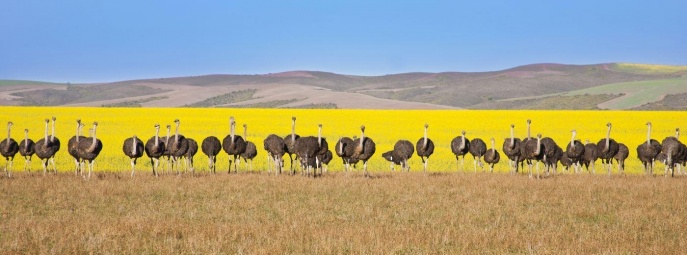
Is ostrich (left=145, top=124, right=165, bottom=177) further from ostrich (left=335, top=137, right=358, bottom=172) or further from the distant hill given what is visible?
the distant hill

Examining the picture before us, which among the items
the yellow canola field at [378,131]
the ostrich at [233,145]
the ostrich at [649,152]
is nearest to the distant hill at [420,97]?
the yellow canola field at [378,131]

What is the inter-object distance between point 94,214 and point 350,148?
12.3 metres

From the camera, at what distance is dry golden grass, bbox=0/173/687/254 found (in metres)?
12.1

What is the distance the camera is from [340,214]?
16.0 metres

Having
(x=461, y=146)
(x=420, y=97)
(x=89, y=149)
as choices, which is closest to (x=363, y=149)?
(x=461, y=146)

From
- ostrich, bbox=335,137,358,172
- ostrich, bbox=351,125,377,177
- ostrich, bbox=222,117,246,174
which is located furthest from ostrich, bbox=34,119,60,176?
ostrich, bbox=351,125,377,177

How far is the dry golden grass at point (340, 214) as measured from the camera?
12.1 metres

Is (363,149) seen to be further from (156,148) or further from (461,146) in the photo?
(156,148)

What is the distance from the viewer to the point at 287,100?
514ft

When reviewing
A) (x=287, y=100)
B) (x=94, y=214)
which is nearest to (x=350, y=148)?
(x=94, y=214)

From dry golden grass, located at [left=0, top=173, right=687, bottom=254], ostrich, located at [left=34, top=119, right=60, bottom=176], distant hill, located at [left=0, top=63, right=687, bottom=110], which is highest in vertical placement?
distant hill, located at [left=0, top=63, right=687, bottom=110]

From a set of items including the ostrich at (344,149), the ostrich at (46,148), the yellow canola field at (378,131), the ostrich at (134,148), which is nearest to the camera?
the ostrich at (134,148)

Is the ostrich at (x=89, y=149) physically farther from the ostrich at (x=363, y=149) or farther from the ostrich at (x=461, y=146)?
the ostrich at (x=461, y=146)

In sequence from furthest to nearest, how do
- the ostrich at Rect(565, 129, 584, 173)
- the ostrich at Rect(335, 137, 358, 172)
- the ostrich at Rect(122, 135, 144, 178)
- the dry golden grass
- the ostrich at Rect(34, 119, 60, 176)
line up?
the ostrich at Rect(565, 129, 584, 173) < the ostrich at Rect(335, 137, 358, 172) < the ostrich at Rect(34, 119, 60, 176) < the ostrich at Rect(122, 135, 144, 178) < the dry golden grass
